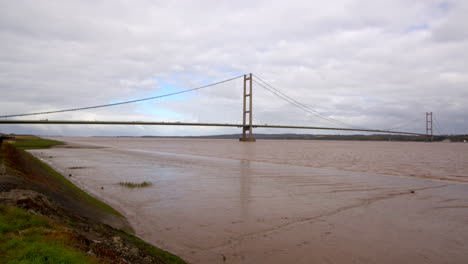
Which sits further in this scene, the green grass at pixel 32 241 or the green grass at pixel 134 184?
the green grass at pixel 134 184

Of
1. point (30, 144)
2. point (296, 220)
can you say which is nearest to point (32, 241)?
point (296, 220)

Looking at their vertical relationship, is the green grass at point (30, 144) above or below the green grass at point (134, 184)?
above

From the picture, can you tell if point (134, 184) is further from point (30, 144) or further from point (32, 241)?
point (30, 144)

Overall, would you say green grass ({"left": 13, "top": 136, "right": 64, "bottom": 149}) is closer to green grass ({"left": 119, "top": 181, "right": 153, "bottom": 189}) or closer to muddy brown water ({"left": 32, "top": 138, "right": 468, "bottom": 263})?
green grass ({"left": 119, "top": 181, "right": 153, "bottom": 189})

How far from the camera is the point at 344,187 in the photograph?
1038cm

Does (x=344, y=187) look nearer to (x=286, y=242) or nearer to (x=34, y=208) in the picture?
(x=286, y=242)

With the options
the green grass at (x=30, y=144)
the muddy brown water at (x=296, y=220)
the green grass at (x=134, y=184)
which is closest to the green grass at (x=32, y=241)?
the muddy brown water at (x=296, y=220)

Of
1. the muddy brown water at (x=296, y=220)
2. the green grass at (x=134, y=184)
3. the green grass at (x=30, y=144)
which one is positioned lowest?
the muddy brown water at (x=296, y=220)

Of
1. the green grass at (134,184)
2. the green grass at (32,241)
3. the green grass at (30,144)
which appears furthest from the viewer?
the green grass at (30,144)

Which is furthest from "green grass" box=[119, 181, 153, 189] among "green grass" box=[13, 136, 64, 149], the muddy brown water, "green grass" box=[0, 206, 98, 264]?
"green grass" box=[13, 136, 64, 149]

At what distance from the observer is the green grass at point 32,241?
2672mm

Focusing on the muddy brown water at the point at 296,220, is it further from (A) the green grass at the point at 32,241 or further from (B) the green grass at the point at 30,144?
(B) the green grass at the point at 30,144

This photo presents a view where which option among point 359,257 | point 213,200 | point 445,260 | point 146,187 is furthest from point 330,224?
point 146,187

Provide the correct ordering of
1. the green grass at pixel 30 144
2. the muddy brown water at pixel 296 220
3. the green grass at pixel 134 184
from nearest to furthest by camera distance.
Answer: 1. the muddy brown water at pixel 296 220
2. the green grass at pixel 134 184
3. the green grass at pixel 30 144
